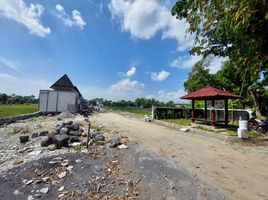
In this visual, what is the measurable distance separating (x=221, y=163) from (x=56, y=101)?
24.1 metres

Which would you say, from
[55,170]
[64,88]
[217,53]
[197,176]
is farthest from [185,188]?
[64,88]

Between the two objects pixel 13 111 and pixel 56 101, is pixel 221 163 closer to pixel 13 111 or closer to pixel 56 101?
pixel 56 101

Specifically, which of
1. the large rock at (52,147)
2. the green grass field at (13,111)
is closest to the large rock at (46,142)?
the large rock at (52,147)

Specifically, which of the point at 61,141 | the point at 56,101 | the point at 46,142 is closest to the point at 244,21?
the point at 61,141

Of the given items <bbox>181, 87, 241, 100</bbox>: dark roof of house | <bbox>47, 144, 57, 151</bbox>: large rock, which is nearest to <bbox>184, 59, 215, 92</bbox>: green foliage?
<bbox>181, 87, 241, 100</bbox>: dark roof of house

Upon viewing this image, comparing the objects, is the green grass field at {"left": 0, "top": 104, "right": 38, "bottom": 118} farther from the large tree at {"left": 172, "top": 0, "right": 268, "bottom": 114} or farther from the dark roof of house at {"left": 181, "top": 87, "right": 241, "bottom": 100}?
the large tree at {"left": 172, "top": 0, "right": 268, "bottom": 114}

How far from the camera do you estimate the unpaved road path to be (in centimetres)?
492

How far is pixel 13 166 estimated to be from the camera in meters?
6.83

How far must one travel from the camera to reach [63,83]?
35.7 metres

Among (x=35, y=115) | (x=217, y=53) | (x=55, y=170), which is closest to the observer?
(x=55, y=170)

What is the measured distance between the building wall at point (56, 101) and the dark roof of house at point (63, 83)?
7.44 m

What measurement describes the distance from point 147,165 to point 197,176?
5.00 feet

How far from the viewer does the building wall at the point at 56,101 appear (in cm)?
2674

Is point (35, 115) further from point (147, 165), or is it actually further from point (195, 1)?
point (195, 1)
